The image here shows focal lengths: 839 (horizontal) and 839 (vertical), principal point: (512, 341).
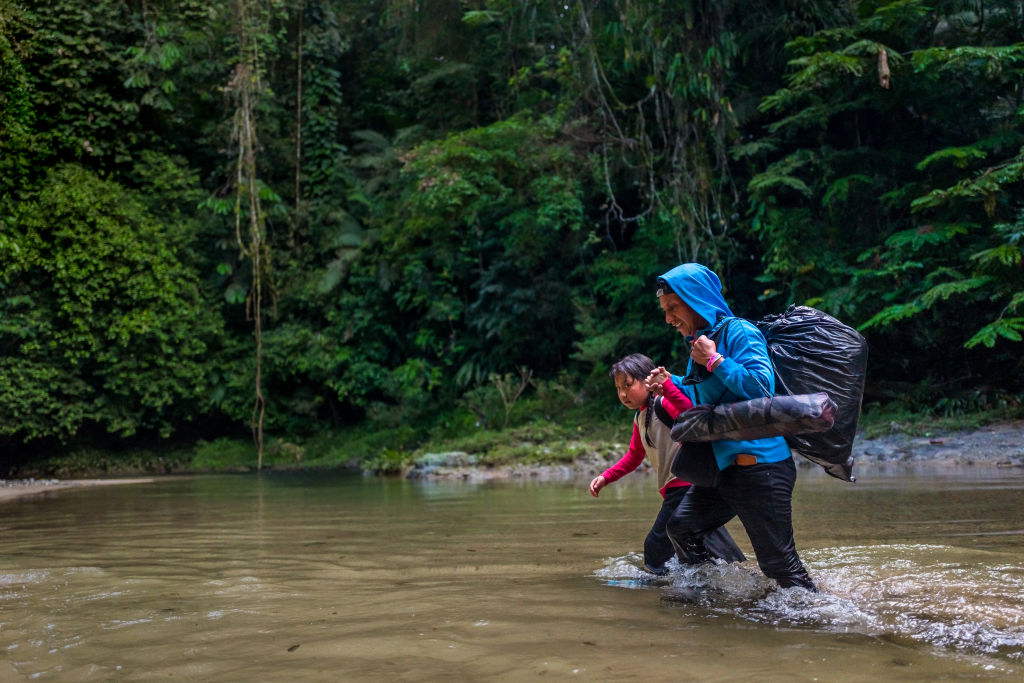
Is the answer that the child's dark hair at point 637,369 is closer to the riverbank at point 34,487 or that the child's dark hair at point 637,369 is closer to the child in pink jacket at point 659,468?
the child in pink jacket at point 659,468

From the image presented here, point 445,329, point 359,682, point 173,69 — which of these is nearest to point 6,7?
point 173,69

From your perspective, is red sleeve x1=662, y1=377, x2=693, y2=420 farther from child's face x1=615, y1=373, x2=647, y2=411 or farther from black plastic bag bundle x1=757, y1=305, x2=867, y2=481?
child's face x1=615, y1=373, x2=647, y2=411

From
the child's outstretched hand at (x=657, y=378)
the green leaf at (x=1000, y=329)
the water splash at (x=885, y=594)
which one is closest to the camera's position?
the water splash at (x=885, y=594)

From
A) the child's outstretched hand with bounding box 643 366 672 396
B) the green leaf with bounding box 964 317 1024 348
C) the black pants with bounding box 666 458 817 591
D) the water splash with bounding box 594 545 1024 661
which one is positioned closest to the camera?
the water splash with bounding box 594 545 1024 661

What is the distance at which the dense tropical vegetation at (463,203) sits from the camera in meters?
14.4

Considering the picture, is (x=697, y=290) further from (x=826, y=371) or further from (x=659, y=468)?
(x=659, y=468)

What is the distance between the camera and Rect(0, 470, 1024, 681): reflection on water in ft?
9.49

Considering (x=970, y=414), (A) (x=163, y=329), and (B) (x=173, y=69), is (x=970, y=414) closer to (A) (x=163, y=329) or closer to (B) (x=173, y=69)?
(A) (x=163, y=329)

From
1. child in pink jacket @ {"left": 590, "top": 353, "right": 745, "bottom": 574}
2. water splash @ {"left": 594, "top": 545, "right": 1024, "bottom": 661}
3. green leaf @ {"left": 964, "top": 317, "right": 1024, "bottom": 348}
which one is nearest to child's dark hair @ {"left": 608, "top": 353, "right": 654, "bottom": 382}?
child in pink jacket @ {"left": 590, "top": 353, "right": 745, "bottom": 574}

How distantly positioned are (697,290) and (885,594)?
5.35 feet

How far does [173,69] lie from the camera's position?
63.5ft

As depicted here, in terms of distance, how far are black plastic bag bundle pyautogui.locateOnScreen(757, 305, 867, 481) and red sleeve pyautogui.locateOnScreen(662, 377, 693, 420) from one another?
0.40 meters

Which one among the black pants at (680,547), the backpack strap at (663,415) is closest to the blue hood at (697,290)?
the backpack strap at (663,415)

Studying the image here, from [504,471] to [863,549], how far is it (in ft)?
29.5
